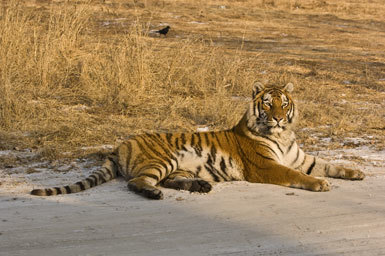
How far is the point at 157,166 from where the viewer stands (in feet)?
17.2

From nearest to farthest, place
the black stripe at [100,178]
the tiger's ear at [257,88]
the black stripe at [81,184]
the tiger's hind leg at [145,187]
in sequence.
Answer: the tiger's hind leg at [145,187] < the black stripe at [81,184] < the black stripe at [100,178] < the tiger's ear at [257,88]

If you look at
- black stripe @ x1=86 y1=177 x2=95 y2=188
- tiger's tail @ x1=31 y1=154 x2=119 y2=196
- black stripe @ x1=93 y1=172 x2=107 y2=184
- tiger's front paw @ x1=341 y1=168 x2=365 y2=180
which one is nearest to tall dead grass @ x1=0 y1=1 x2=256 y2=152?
tiger's tail @ x1=31 y1=154 x2=119 y2=196

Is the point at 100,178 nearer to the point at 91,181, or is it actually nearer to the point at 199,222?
the point at 91,181

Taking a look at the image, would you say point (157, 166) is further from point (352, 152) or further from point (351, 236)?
point (352, 152)

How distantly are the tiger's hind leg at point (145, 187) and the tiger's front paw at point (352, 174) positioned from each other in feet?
5.62

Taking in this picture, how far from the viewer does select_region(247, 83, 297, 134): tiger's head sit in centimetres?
549

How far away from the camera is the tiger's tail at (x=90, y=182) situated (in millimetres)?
4797

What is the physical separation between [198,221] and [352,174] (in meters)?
1.87

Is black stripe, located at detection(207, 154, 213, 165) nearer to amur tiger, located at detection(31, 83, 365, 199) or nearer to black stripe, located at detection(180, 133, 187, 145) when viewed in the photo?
amur tiger, located at detection(31, 83, 365, 199)

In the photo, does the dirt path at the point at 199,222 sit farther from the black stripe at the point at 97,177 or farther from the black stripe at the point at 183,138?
the black stripe at the point at 183,138

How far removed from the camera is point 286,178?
5.20 m

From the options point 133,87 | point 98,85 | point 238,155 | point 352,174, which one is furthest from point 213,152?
point 98,85

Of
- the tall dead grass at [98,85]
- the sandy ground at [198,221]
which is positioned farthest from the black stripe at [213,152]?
the tall dead grass at [98,85]

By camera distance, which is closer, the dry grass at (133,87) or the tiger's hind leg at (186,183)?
the tiger's hind leg at (186,183)
